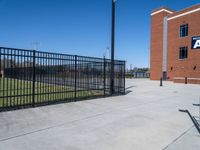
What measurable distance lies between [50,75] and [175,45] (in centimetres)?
3121

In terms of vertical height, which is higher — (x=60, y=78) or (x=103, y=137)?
(x=60, y=78)

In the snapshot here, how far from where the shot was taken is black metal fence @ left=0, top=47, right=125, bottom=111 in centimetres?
781

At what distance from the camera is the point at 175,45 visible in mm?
36531

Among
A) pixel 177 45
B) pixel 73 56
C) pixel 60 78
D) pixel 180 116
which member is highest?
pixel 177 45

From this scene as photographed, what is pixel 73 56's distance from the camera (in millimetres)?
10039

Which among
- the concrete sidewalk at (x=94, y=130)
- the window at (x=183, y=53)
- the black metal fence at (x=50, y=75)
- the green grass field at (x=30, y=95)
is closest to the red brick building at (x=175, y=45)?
the window at (x=183, y=53)

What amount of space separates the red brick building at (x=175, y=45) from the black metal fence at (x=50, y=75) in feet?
62.6

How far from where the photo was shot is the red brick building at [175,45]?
32.0 m

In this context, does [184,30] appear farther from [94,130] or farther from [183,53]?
[94,130]

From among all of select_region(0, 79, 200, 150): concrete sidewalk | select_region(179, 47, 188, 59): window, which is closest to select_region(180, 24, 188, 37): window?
select_region(179, 47, 188, 59): window

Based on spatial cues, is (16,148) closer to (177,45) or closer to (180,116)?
(180,116)

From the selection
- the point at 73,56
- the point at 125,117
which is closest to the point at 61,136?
the point at 125,117

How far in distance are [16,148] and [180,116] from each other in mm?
5968

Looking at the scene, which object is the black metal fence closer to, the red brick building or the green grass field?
the green grass field
